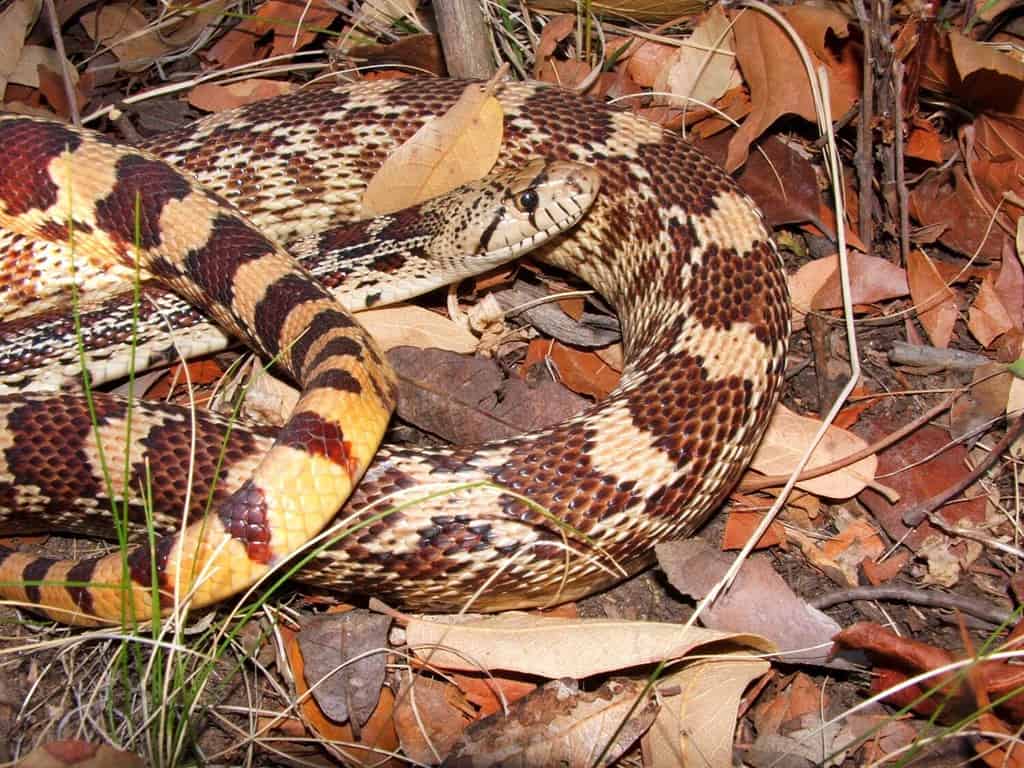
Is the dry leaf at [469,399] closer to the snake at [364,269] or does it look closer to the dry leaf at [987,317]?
the snake at [364,269]

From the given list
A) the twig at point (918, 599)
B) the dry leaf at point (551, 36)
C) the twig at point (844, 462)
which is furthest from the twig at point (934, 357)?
the dry leaf at point (551, 36)

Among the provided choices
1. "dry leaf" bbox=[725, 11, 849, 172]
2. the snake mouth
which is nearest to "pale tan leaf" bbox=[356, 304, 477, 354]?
the snake mouth

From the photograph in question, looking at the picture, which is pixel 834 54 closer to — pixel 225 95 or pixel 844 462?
pixel 844 462

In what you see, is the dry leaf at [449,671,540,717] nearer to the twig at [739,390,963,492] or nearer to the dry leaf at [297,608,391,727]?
the dry leaf at [297,608,391,727]

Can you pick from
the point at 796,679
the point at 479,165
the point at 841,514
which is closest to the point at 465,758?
the point at 796,679

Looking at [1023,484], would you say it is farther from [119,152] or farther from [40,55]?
[40,55]
